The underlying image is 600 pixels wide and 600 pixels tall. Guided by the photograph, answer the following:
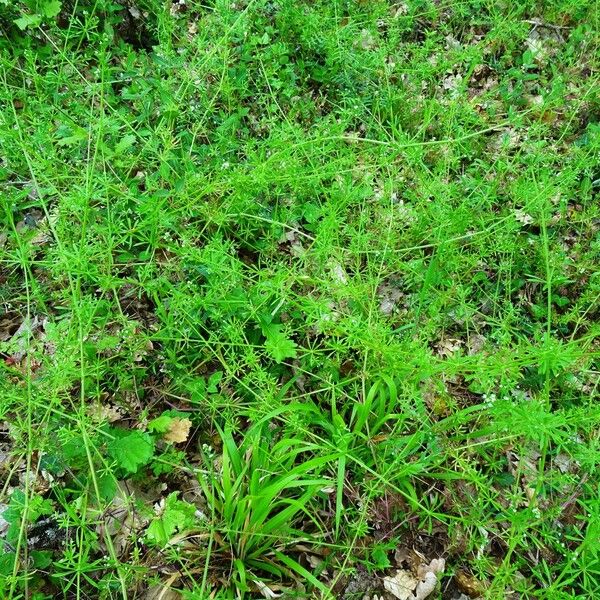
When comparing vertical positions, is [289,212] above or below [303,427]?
above

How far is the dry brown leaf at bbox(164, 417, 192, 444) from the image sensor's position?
9.89ft

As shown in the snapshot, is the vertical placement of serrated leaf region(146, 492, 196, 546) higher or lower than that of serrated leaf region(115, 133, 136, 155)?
lower

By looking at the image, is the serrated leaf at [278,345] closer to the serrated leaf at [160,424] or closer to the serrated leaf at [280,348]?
the serrated leaf at [280,348]

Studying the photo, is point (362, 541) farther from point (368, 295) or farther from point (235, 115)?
point (235, 115)

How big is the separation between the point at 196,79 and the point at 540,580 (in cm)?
409

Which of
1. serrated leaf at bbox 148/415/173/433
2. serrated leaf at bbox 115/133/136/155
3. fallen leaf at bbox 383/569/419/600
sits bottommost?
fallen leaf at bbox 383/569/419/600

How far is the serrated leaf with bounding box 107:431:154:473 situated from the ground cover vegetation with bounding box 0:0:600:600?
0.05 feet

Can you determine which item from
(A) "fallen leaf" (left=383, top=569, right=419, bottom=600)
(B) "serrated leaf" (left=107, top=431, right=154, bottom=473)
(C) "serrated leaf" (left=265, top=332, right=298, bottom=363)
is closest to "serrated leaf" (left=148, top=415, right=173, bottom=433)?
(B) "serrated leaf" (left=107, top=431, right=154, bottom=473)

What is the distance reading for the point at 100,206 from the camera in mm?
3693

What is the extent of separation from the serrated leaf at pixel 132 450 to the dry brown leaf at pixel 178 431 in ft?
0.52

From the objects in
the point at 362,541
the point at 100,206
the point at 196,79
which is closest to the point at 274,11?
the point at 196,79

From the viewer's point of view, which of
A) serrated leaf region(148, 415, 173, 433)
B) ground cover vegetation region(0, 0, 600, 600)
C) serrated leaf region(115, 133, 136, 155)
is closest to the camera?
ground cover vegetation region(0, 0, 600, 600)

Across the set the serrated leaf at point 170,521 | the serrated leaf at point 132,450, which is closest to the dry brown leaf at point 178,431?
the serrated leaf at point 132,450

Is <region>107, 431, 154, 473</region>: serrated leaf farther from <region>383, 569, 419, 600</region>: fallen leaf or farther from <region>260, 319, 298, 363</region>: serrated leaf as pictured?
<region>383, 569, 419, 600</region>: fallen leaf
